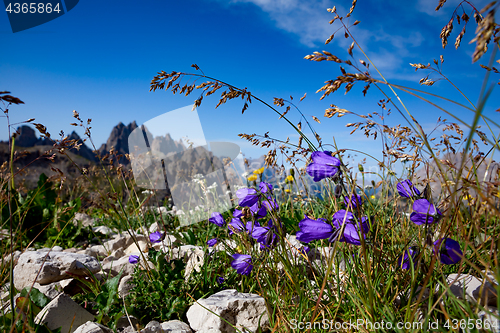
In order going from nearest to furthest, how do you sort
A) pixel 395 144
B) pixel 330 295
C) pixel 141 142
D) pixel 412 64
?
pixel 330 295, pixel 412 64, pixel 395 144, pixel 141 142

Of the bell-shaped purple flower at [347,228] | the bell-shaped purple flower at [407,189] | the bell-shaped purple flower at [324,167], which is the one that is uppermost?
the bell-shaped purple flower at [324,167]

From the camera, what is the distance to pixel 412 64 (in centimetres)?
194

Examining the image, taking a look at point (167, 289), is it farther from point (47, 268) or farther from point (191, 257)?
point (47, 268)

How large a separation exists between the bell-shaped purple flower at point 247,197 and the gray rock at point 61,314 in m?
1.19

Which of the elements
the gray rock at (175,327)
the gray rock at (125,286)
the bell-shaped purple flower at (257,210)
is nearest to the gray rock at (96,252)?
the gray rock at (125,286)

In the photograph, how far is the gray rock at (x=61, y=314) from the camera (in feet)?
5.72

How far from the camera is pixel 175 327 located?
1832 millimetres

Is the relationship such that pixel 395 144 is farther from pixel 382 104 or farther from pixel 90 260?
pixel 90 260

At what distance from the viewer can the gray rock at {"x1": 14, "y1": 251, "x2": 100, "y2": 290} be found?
255 centimetres

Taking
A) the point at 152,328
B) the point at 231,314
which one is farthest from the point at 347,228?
the point at 152,328

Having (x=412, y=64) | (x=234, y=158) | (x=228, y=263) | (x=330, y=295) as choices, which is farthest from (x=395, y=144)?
(x=234, y=158)

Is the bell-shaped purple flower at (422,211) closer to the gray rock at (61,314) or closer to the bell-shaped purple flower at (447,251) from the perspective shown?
the bell-shaped purple flower at (447,251)

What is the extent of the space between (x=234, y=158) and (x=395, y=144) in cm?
348

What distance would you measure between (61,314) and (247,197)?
52.7 inches
